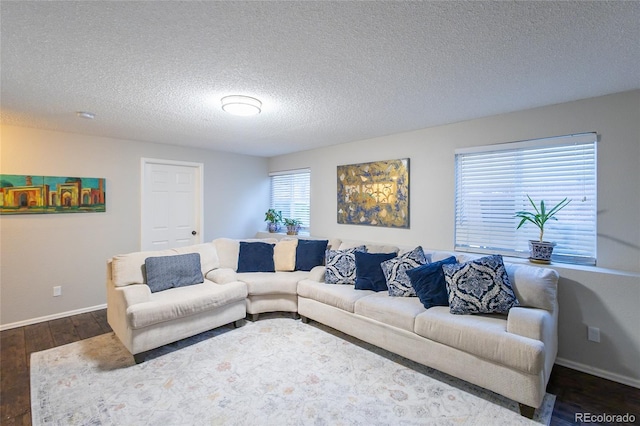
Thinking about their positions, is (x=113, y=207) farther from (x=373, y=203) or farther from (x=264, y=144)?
(x=373, y=203)

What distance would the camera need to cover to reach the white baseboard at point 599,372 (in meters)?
2.29

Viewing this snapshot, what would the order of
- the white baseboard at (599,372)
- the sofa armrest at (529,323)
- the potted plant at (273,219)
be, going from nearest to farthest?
the sofa armrest at (529,323), the white baseboard at (599,372), the potted plant at (273,219)

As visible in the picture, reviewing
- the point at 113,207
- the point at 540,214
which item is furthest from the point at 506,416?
the point at 113,207

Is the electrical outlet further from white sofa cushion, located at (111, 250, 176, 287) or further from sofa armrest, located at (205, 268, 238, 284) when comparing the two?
white sofa cushion, located at (111, 250, 176, 287)

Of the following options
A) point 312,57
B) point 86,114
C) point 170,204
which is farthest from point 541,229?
point 170,204

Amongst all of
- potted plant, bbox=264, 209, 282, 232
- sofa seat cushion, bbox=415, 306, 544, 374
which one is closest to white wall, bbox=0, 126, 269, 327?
potted plant, bbox=264, 209, 282, 232

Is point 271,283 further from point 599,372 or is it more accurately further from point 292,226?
point 599,372

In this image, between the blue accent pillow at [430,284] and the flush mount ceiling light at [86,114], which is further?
the flush mount ceiling light at [86,114]

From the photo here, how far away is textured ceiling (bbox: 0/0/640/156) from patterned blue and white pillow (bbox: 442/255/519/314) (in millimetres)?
1500

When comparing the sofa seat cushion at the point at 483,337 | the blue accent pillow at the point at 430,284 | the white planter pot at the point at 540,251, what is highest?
the white planter pot at the point at 540,251

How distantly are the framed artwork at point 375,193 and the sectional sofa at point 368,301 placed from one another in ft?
1.81

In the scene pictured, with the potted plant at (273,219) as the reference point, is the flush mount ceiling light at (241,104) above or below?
above

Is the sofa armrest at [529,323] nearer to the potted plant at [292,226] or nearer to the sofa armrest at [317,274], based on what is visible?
the sofa armrest at [317,274]

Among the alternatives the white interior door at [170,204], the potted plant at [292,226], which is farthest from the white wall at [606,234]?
the white interior door at [170,204]
